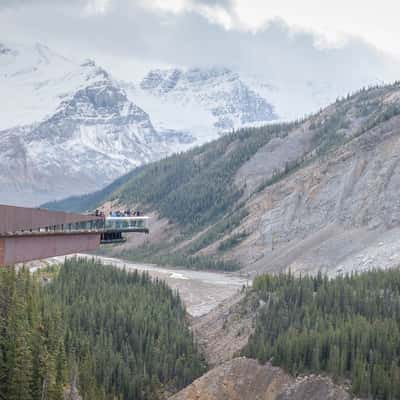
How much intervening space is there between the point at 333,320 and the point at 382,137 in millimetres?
81470

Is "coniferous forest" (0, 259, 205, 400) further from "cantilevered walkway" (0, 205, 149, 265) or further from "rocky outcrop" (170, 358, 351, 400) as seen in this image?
"cantilevered walkway" (0, 205, 149, 265)

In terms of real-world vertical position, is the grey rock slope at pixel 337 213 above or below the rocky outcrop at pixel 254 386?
above

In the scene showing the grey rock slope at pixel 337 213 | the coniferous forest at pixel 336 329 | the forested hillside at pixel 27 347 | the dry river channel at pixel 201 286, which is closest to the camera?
the forested hillside at pixel 27 347

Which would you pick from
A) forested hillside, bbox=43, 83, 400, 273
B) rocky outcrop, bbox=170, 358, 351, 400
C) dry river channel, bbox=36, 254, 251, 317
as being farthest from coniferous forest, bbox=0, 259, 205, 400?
forested hillside, bbox=43, 83, 400, 273

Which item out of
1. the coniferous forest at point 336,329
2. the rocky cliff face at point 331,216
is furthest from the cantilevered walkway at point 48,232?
the rocky cliff face at point 331,216

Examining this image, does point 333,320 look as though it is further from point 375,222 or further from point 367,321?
point 375,222

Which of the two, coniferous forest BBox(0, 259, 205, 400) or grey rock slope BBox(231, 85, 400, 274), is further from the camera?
grey rock slope BBox(231, 85, 400, 274)

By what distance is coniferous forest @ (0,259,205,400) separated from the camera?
69.1m

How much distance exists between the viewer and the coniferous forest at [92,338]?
2719 inches

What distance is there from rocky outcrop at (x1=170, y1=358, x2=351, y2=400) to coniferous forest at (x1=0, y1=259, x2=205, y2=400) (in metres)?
7.17

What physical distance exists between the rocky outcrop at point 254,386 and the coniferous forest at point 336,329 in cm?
120

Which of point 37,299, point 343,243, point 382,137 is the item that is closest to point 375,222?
point 343,243

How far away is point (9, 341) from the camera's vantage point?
69.4m

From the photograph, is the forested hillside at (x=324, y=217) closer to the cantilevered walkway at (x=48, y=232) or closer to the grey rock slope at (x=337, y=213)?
the grey rock slope at (x=337, y=213)
